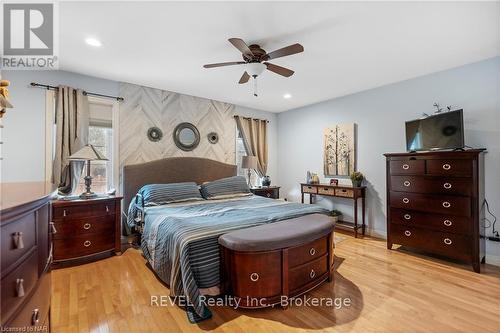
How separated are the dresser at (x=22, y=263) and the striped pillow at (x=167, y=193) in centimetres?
211

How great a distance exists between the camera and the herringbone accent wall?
149 inches

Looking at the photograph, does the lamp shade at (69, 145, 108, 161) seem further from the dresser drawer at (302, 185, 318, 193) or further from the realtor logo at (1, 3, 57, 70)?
the dresser drawer at (302, 185, 318, 193)

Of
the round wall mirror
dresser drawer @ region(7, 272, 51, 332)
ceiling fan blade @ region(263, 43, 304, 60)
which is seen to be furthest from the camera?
the round wall mirror

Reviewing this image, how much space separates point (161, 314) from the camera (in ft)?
6.36

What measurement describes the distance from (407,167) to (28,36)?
4681mm

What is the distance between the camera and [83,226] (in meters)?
2.91

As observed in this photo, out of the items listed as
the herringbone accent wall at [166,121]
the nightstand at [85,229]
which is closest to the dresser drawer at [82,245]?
the nightstand at [85,229]

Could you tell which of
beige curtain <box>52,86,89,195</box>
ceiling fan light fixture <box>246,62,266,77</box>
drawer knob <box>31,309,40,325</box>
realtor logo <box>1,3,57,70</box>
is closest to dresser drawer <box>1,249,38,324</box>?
drawer knob <box>31,309,40,325</box>

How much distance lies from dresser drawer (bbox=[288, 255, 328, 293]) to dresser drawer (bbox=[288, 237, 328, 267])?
0.17 feet

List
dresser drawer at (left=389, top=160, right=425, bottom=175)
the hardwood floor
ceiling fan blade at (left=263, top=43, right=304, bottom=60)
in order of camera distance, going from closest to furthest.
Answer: the hardwood floor
ceiling fan blade at (left=263, top=43, right=304, bottom=60)
dresser drawer at (left=389, top=160, right=425, bottom=175)

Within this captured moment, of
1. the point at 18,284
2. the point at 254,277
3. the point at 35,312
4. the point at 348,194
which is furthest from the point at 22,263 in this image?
the point at 348,194

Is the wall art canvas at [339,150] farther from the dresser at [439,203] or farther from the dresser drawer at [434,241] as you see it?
the dresser drawer at [434,241]

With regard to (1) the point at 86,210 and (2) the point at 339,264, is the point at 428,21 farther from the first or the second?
(1) the point at 86,210

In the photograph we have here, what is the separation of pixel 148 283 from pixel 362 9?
3.29 meters
